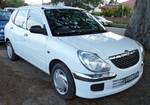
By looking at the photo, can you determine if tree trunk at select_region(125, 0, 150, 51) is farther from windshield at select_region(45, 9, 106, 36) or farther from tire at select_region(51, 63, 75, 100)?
tire at select_region(51, 63, 75, 100)

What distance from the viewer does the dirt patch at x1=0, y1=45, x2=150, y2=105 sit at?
4.30 m

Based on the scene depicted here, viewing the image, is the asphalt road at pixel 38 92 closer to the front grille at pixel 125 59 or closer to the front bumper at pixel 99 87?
the front bumper at pixel 99 87

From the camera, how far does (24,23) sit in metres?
5.93

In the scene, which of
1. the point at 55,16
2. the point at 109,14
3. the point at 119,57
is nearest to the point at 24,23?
the point at 55,16

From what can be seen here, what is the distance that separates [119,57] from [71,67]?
0.85 metres

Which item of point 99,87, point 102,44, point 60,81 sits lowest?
point 60,81

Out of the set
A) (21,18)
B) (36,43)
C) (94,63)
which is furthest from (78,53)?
(21,18)

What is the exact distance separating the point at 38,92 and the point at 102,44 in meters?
1.62

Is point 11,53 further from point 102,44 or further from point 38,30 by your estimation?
point 102,44

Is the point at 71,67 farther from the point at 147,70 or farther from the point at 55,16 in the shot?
the point at 147,70

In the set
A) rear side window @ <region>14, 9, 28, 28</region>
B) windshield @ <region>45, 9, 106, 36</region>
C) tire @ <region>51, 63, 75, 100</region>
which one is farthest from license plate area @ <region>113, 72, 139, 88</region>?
rear side window @ <region>14, 9, 28, 28</region>

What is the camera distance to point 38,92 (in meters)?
4.72

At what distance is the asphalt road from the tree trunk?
64.0 inches

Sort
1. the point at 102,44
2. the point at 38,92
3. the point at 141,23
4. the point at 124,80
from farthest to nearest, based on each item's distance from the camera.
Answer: the point at 141,23, the point at 38,92, the point at 102,44, the point at 124,80
